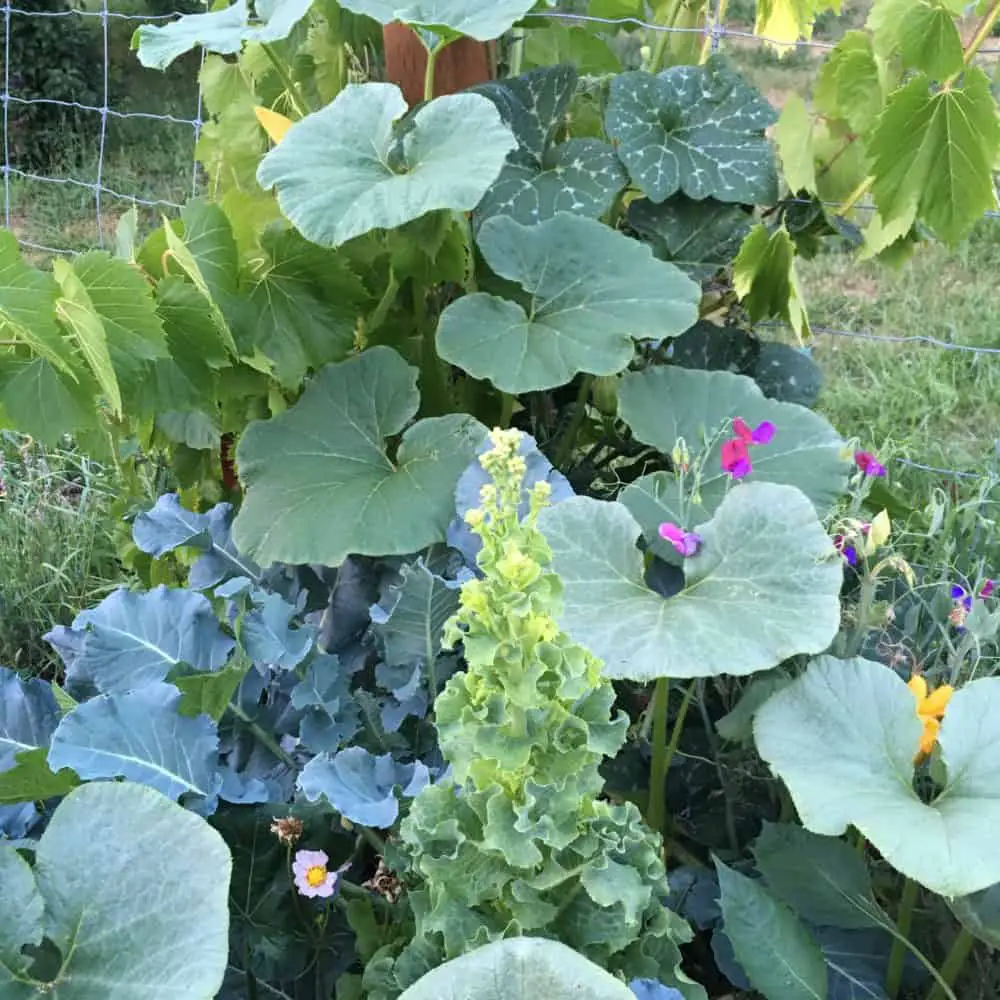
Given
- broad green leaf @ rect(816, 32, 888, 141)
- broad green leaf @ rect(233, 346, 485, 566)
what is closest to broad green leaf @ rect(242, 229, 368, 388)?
broad green leaf @ rect(233, 346, 485, 566)

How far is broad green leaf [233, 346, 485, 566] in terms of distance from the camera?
1.23 meters

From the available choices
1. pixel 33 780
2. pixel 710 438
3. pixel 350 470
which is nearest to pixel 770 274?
pixel 710 438

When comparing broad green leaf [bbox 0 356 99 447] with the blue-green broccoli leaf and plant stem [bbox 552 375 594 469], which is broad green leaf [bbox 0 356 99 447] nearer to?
the blue-green broccoli leaf

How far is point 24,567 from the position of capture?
2033 millimetres

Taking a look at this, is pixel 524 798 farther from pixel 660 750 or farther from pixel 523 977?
pixel 660 750

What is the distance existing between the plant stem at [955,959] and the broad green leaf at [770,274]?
0.73 meters

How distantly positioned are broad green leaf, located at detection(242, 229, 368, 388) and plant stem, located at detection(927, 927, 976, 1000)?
0.96m

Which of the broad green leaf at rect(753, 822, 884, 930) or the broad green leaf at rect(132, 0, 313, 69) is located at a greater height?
the broad green leaf at rect(132, 0, 313, 69)

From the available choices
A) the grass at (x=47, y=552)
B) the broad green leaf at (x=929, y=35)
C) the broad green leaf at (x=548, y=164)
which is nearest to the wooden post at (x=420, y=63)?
the broad green leaf at (x=548, y=164)

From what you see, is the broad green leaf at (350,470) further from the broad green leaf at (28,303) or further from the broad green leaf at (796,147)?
the broad green leaf at (796,147)

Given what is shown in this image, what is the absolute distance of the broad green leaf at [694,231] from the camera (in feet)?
4.89

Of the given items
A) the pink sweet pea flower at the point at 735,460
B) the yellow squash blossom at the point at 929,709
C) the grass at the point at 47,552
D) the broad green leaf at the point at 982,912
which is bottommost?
the grass at the point at 47,552

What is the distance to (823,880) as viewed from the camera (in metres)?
1.06

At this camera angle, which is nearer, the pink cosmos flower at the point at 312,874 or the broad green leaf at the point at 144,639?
the pink cosmos flower at the point at 312,874
